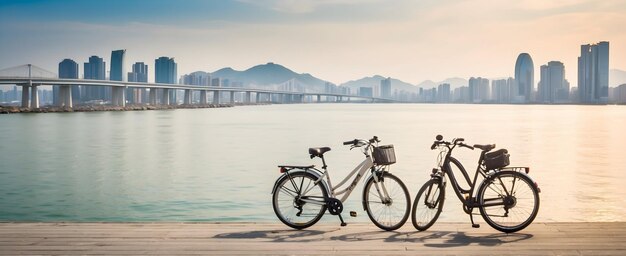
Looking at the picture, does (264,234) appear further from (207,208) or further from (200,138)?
(200,138)

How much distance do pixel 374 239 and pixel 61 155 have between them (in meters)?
40.2

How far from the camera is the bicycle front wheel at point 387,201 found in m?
8.53

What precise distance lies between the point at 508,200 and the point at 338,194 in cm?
236

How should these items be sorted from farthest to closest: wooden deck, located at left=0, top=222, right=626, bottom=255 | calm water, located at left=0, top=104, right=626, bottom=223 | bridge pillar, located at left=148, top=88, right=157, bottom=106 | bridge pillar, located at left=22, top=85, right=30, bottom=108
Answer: bridge pillar, located at left=148, top=88, right=157, bottom=106 < bridge pillar, located at left=22, top=85, right=30, bottom=108 < calm water, located at left=0, top=104, right=626, bottom=223 < wooden deck, located at left=0, top=222, right=626, bottom=255

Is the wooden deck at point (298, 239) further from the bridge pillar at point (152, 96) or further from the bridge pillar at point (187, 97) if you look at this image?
the bridge pillar at point (187, 97)

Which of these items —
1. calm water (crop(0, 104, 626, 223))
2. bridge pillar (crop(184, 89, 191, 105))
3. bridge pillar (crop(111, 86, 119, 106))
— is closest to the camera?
calm water (crop(0, 104, 626, 223))

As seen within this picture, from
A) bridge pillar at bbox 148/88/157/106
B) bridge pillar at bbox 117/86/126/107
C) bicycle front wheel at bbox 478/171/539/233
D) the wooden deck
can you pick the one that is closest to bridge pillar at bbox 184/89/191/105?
bridge pillar at bbox 148/88/157/106

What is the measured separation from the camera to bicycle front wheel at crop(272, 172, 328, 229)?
28.8 feet

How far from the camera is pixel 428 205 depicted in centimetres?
862

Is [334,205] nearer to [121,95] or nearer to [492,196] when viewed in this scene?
[492,196]

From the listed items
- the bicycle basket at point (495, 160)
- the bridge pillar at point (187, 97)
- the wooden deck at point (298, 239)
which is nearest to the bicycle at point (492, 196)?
the bicycle basket at point (495, 160)

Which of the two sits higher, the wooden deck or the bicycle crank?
the bicycle crank

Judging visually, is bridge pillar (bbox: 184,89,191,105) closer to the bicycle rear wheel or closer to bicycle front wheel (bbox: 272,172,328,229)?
bicycle front wheel (bbox: 272,172,328,229)

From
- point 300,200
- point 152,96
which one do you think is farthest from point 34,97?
point 300,200
